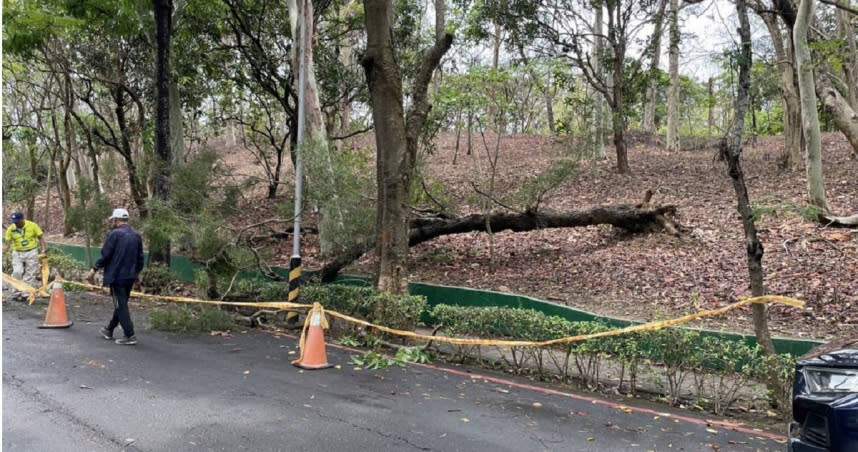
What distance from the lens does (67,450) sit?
4.59 meters

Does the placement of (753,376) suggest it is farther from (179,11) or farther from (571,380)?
(179,11)

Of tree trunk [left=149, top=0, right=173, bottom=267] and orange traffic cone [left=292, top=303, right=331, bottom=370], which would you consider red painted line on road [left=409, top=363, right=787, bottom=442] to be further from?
tree trunk [left=149, top=0, right=173, bottom=267]

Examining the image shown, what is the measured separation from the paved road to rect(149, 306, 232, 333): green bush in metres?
1.55

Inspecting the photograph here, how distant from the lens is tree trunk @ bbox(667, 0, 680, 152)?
720 inches

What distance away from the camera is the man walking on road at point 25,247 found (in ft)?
38.0

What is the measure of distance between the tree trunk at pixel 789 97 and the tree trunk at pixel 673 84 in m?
2.39

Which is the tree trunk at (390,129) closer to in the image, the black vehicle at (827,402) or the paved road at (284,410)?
the paved road at (284,410)

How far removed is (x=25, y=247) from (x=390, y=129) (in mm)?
7725

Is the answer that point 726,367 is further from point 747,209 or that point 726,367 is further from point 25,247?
point 25,247

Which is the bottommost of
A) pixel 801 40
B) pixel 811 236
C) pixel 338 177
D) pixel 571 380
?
pixel 571 380

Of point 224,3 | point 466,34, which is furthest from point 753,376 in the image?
point 224,3

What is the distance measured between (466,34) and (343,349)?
12707mm

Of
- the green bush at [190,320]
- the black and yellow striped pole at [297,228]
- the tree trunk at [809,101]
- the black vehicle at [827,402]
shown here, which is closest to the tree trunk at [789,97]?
the tree trunk at [809,101]

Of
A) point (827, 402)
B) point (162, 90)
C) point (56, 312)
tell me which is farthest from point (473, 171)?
point (827, 402)
